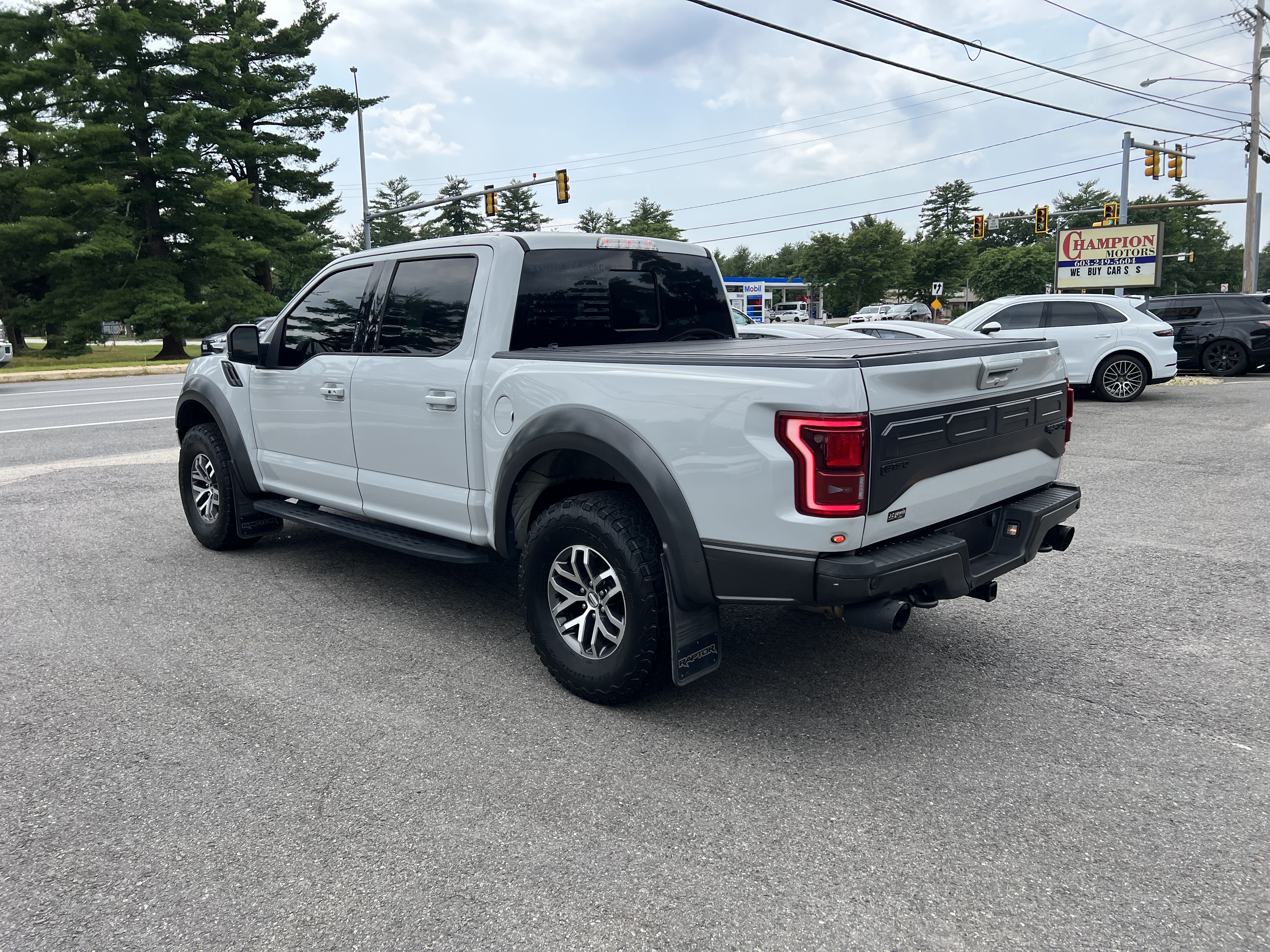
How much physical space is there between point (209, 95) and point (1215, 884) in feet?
138

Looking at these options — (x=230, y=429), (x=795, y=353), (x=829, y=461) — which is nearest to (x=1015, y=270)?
(x=230, y=429)

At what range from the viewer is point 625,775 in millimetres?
3129

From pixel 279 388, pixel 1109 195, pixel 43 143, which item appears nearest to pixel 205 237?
pixel 43 143

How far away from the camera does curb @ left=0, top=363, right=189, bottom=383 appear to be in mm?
24203

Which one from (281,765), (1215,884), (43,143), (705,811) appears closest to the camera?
(1215,884)

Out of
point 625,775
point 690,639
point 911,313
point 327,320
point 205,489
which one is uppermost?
point 911,313

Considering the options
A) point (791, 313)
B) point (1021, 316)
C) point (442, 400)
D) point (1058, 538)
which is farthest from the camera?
point (791, 313)

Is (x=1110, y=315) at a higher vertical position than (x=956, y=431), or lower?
higher

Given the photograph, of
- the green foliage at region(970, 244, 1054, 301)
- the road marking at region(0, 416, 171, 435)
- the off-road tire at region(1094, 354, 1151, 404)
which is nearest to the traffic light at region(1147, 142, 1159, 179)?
the off-road tire at region(1094, 354, 1151, 404)

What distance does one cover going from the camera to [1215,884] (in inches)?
97.6

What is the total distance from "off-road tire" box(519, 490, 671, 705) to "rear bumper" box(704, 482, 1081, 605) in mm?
309

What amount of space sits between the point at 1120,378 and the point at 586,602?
1360 centimetres

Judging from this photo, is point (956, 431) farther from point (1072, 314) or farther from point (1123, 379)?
point (1123, 379)

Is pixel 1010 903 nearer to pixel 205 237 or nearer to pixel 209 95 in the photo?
pixel 205 237
